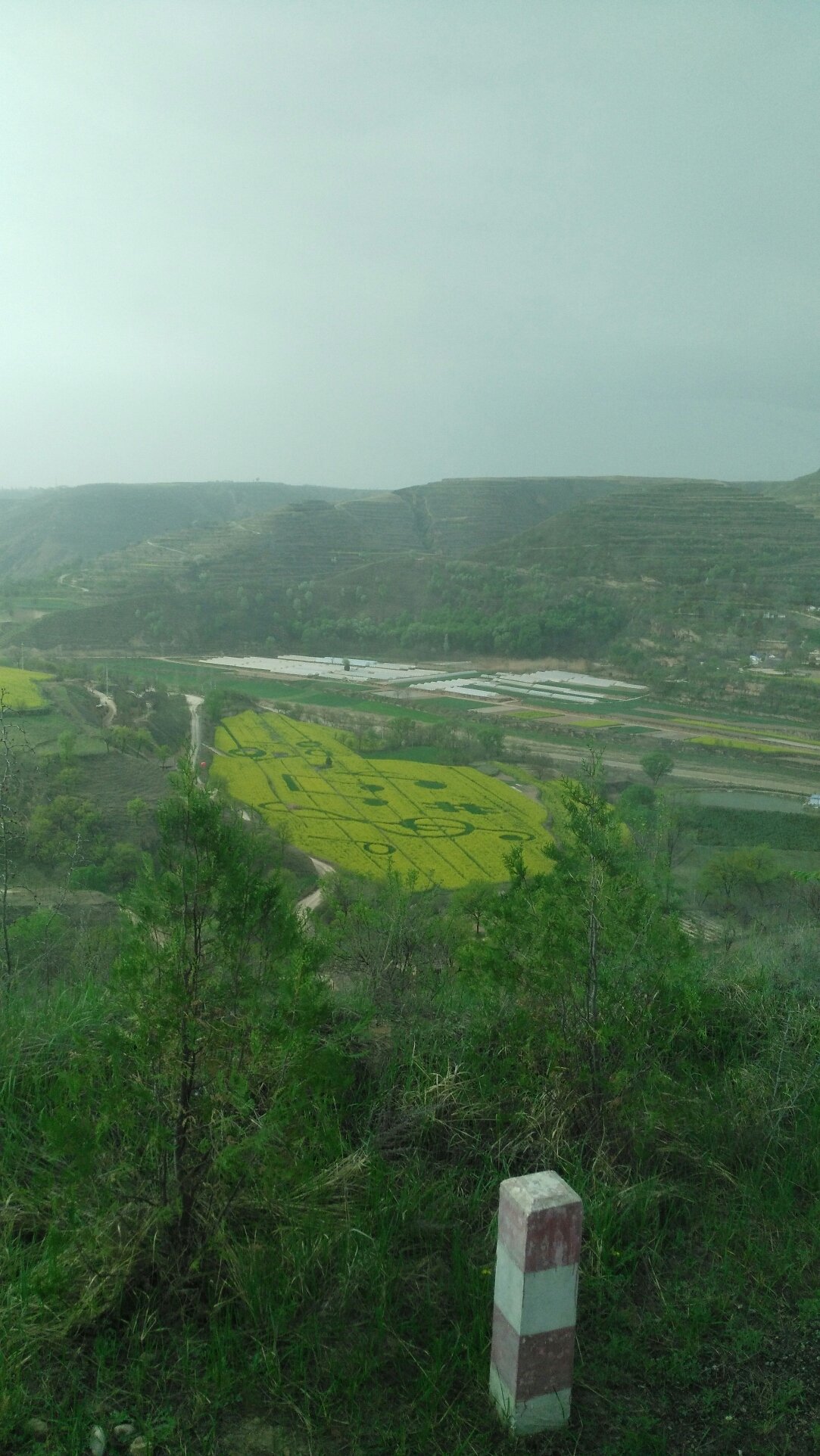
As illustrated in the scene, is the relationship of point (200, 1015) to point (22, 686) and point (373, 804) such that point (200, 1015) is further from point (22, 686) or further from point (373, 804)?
point (22, 686)

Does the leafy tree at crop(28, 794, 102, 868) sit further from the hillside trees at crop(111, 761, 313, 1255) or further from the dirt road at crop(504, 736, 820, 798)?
the dirt road at crop(504, 736, 820, 798)

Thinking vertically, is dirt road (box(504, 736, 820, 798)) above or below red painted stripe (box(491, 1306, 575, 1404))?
below

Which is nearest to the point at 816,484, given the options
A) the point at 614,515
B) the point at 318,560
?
the point at 614,515

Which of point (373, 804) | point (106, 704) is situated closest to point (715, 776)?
point (373, 804)

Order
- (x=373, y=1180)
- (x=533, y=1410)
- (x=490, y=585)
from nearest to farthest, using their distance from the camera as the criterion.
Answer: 1. (x=533, y=1410)
2. (x=373, y=1180)
3. (x=490, y=585)

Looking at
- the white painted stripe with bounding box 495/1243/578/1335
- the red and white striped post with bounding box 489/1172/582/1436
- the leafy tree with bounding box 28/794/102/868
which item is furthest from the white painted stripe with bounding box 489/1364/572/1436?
the leafy tree with bounding box 28/794/102/868
